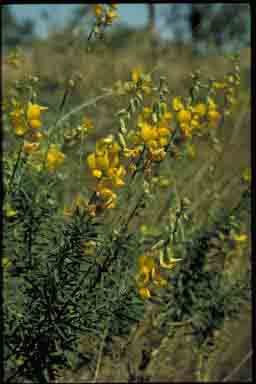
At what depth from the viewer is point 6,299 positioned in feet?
5.26

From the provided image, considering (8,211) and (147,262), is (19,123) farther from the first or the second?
(147,262)

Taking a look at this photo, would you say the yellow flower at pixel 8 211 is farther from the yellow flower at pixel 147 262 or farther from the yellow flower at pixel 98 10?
the yellow flower at pixel 98 10

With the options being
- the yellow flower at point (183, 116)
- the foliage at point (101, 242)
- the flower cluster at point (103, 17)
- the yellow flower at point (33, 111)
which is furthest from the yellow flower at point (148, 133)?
the flower cluster at point (103, 17)

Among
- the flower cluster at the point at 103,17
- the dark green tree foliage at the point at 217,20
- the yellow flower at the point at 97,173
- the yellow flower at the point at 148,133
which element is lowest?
the yellow flower at the point at 97,173

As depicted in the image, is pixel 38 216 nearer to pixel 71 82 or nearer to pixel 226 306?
pixel 71 82

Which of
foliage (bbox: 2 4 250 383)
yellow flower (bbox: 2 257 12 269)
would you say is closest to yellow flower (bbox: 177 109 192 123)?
foliage (bbox: 2 4 250 383)

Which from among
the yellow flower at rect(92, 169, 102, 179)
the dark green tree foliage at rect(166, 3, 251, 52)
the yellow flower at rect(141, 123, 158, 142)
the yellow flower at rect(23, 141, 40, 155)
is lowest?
the yellow flower at rect(92, 169, 102, 179)

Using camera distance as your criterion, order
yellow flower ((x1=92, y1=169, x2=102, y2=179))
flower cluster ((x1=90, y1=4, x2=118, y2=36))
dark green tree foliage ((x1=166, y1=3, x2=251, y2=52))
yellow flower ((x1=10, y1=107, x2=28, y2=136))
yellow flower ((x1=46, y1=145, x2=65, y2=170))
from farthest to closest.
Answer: dark green tree foliage ((x1=166, y1=3, x2=251, y2=52)) < yellow flower ((x1=46, y1=145, x2=65, y2=170)) < flower cluster ((x1=90, y1=4, x2=118, y2=36)) < yellow flower ((x1=10, y1=107, x2=28, y2=136)) < yellow flower ((x1=92, y1=169, x2=102, y2=179))

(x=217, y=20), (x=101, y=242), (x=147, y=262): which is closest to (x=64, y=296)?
(x=101, y=242)

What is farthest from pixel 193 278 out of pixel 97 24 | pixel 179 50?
pixel 179 50

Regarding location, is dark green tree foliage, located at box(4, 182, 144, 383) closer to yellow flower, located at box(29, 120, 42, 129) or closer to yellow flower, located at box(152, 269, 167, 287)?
yellow flower, located at box(152, 269, 167, 287)

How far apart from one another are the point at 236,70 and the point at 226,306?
0.83 m

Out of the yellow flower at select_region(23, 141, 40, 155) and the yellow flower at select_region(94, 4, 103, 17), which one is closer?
the yellow flower at select_region(23, 141, 40, 155)

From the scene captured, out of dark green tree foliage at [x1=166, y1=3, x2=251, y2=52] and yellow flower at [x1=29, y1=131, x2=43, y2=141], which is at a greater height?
dark green tree foliage at [x1=166, y1=3, x2=251, y2=52]
